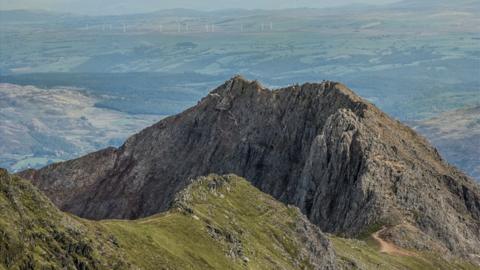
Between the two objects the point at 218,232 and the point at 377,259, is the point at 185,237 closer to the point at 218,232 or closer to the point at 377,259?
the point at 218,232

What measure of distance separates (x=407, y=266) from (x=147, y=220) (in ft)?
117

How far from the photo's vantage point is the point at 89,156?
16025 cm

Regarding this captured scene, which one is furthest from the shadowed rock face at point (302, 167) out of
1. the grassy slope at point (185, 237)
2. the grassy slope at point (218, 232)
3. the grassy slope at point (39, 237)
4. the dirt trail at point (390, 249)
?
the grassy slope at point (39, 237)

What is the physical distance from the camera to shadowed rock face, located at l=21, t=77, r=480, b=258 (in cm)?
11869

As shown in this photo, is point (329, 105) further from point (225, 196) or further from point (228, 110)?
point (225, 196)

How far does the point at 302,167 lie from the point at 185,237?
6764 centimetres

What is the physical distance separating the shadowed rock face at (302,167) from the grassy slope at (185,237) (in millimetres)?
11312

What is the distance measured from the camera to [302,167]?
13538 cm

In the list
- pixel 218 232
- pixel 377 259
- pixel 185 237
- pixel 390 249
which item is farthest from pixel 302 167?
pixel 185 237

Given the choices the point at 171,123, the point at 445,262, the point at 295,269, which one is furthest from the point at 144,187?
the point at 295,269

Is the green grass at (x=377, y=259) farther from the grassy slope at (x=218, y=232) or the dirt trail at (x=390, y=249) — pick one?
the grassy slope at (x=218, y=232)

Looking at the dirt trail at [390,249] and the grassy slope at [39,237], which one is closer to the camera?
the grassy slope at [39,237]

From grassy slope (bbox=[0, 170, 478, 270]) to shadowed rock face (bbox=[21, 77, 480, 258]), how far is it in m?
11.3

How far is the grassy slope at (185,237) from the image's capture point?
159ft
